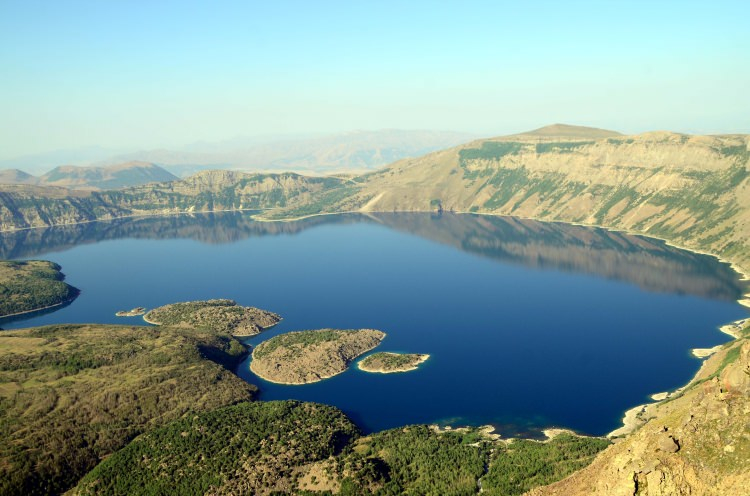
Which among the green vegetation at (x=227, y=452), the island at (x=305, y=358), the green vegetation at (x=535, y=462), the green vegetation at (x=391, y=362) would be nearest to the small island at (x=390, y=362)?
the green vegetation at (x=391, y=362)

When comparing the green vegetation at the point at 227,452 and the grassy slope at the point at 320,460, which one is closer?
the grassy slope at the point at 320,460

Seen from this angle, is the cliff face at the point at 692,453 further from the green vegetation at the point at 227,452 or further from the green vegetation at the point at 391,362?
the green vegetation at the point at 391,362

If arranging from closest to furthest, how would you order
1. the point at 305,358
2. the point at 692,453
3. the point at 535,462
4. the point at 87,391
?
the point at 692,453
the point at 535,462
the point at 87,391
the point at 305,358

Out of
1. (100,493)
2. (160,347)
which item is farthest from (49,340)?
(100,493)

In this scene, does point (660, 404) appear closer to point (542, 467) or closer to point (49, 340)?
point (542, 467)

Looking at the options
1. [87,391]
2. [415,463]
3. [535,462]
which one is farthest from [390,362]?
[87,391]

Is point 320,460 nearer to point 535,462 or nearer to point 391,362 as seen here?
point 535,462

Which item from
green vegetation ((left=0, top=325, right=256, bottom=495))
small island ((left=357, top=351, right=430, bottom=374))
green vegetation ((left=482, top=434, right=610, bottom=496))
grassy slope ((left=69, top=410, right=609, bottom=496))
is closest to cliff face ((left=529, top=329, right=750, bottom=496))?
green vegetation ((left=482, top=434, right=610, bottom=496))
